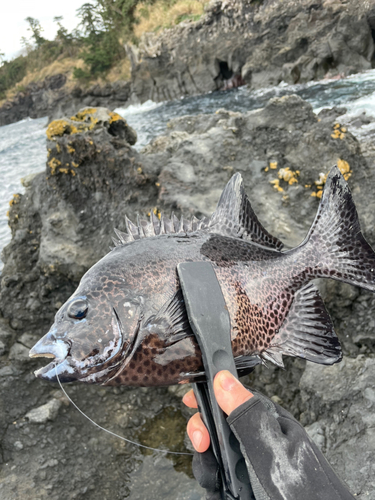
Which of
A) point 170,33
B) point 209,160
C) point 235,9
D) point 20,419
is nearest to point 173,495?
point 20,419

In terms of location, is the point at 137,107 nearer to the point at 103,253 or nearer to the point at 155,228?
the point at 103,253

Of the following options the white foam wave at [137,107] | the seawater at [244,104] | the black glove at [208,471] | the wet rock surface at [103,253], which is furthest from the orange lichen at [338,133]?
the white foam wave at [137,107]

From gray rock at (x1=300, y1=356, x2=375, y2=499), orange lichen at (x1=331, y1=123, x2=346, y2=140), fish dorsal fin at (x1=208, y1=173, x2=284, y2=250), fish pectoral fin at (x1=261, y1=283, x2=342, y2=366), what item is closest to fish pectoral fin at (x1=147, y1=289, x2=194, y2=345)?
fish pectoral fin at (x1=261, y1=283, x2=342, y2=366)

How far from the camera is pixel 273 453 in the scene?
1170mm

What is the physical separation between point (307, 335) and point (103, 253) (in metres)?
2.53

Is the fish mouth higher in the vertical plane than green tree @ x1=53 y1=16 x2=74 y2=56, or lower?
lower

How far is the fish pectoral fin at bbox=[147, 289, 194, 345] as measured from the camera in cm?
125

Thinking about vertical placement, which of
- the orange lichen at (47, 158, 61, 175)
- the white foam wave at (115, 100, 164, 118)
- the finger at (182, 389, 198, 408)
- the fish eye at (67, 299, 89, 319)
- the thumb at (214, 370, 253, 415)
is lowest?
the finger at (182, 389, 198, 408)

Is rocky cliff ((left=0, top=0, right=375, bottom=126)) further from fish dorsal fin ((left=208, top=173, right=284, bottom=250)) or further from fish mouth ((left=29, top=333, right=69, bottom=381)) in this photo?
fish mouth ((left=29, top=333, right=69, bottom=381))

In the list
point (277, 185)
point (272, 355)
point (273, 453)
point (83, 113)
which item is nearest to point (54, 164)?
point (83, 113)

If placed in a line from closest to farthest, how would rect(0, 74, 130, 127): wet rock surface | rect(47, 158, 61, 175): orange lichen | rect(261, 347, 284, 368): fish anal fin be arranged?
rect(261, 347, 284, 368): fish anal fin → rect(47, 158, 61, 175): orange lichen → rect(0, 74, 130, 127): wet rock surface

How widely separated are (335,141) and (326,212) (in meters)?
2.29

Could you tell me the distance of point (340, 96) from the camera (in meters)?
13.1

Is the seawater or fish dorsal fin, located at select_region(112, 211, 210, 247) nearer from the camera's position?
fish dorsal fin, located at select_region(112, 211, 210, 247)
